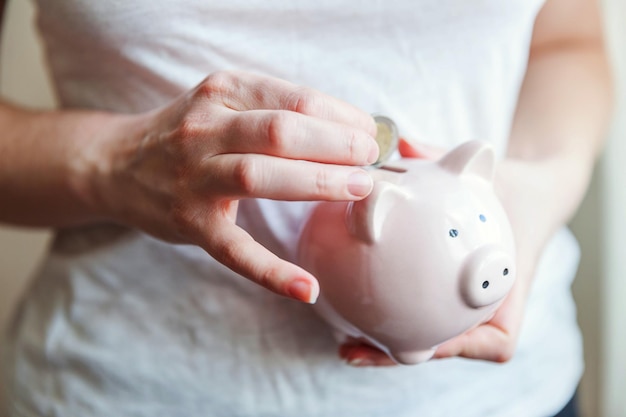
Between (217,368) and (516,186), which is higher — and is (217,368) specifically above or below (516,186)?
below

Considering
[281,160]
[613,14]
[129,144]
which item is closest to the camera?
[281,160]

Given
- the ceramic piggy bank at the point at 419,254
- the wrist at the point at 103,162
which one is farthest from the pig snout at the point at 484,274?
the wrist at the point at 103,162

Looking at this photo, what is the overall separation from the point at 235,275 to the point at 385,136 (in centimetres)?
17

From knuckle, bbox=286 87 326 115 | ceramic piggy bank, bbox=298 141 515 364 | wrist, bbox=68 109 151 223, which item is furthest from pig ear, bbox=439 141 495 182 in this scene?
wrist, bbox=68 109 151 223

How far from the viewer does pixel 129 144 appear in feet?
1.50

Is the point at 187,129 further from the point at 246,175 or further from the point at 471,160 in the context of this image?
the point at 471,160

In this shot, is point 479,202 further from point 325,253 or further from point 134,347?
point 134,347

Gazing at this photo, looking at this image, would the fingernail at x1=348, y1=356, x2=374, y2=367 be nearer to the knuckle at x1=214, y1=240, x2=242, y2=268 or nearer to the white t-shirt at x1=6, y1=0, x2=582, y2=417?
the white t-shirt at x1=6, y1=0, x2=582, y2=417

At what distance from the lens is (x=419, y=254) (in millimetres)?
395

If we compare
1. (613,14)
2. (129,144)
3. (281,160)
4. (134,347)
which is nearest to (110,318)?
(134,347)

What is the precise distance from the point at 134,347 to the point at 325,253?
207 mm

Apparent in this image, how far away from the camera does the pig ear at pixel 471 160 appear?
0.42 meters

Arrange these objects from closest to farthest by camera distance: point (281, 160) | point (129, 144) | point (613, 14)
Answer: point (281, 160) < point (129, 144) < point (613, 14)

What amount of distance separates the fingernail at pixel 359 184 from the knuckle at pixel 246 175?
5 cm
